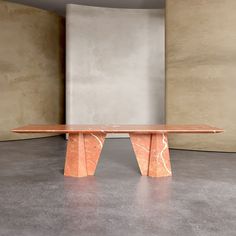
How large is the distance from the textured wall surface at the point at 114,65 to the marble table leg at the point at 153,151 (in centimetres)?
356

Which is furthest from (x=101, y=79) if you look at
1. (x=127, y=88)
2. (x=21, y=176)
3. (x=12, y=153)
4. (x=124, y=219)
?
(x=124, y=219)

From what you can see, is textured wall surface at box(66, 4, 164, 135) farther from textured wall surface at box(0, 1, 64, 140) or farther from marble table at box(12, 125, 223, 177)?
marble table at box(12, 125, 223, 177)

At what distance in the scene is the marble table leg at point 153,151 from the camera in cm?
330

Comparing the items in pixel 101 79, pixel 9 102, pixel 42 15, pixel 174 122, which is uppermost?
pixel 42 15

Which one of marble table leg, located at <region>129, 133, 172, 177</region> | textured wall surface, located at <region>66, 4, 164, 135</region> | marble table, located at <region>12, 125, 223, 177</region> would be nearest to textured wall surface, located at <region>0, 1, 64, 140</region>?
textured wall surface, located at <region>66, 4, 164, 135</region>

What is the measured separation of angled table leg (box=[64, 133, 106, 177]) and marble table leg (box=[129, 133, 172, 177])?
37 centimetres

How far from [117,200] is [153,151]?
3.08ft

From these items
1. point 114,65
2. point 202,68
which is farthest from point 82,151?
point 114,65

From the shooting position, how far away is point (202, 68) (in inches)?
203

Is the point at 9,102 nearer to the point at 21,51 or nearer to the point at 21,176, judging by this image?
the point at 21,51

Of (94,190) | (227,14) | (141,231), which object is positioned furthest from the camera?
(227,14)

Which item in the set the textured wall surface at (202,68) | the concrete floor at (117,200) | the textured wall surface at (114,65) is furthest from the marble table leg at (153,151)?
the textured wall surface at (114,65)

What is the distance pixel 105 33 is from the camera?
6.94 m

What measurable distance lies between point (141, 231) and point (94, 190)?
1.01m
